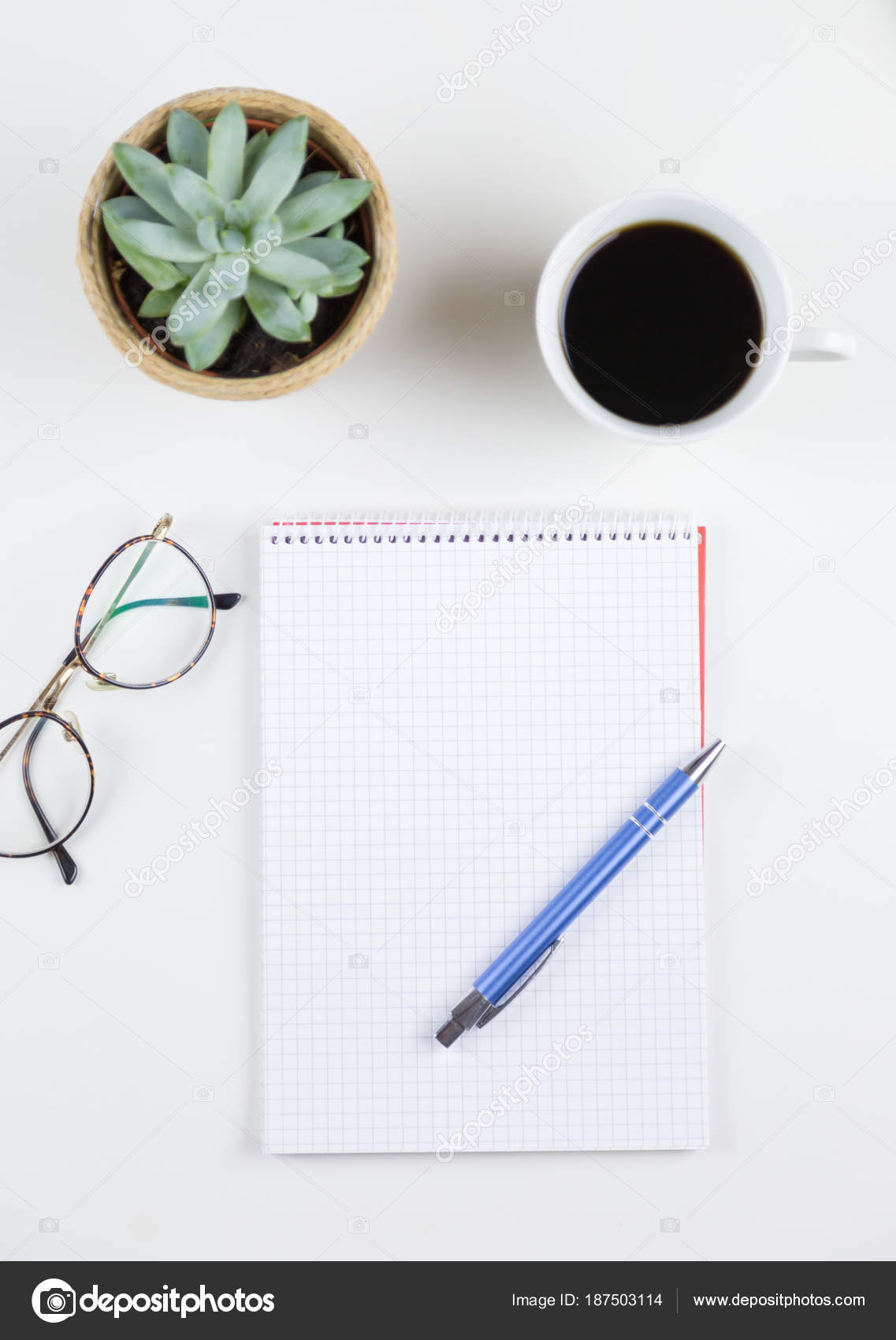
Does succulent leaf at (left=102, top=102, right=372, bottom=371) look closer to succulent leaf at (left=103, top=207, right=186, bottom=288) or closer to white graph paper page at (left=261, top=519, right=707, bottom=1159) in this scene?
succulent leaf at (left=103, top=207, right=186, bottom=288)

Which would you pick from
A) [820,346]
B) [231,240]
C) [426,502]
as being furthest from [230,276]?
[820,346]

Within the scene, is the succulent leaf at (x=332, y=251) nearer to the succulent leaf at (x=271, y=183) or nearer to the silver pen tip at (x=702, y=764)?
the succulent leaf at (x=271, y=183)

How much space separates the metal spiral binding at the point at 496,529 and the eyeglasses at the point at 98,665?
9 cm

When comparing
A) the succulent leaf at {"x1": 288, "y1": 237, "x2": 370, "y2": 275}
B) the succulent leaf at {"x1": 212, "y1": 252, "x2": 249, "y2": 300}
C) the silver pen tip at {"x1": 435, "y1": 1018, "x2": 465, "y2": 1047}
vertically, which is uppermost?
the succulent leaf at {"x1": 288, "y1": 237, "x2": 370, "y2": 275}

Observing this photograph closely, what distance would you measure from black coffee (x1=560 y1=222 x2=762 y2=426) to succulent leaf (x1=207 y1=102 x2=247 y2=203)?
245mm

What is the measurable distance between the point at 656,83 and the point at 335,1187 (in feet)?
3.03

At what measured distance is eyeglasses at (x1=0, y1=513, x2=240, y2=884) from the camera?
797mm

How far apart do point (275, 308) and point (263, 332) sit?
0.06 m

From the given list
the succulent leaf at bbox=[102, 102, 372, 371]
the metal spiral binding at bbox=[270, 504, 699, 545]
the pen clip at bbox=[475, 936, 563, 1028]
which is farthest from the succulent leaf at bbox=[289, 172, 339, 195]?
the pen clip at bbox=[475, 936, 563, 1028]

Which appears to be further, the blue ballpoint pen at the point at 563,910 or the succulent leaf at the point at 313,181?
the blue ballpoint pen at the point at 563,910

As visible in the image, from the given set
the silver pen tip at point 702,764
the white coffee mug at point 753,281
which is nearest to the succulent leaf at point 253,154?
the white coffee mug at point 753,281

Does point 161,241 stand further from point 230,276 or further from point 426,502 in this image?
point 426,502

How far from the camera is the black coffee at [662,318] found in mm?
699

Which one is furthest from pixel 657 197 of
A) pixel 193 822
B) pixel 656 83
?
pixel 193 822
